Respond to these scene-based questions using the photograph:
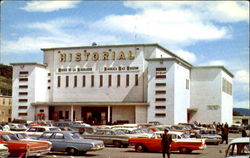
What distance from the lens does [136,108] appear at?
213ft

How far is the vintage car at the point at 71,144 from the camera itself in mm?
22719

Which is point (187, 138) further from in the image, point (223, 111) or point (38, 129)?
point (223, 111)

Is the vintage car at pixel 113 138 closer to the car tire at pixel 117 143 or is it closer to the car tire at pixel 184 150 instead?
the car tire at pixel 117 143

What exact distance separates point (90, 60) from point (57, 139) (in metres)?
47.5

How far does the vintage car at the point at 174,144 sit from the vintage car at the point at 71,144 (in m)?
3.99

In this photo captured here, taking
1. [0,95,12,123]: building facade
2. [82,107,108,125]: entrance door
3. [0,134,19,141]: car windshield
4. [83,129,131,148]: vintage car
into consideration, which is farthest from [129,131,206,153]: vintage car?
[0,95,12,123]: building facade

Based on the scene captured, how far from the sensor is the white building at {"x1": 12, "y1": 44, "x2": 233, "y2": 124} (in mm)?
64062

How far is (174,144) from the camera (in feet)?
86.3

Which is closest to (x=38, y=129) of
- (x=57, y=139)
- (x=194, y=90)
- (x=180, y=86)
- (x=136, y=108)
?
(x=57, y=139)

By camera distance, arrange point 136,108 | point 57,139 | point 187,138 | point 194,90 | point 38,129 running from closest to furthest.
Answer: point 57,139 < point 187,138 < point 38,129 < point 136,108 < point 194,90

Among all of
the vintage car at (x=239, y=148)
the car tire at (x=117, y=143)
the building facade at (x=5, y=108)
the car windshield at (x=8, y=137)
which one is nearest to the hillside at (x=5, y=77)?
the building facade at (x=5, y=108)

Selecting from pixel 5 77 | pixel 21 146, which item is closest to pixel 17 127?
pixel 21 146

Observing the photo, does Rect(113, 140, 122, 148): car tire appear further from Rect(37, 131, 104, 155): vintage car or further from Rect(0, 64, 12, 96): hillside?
Rect(0, 64, 12, 96): hillside

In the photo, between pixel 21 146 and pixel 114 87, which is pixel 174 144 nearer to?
pixel 21 146
